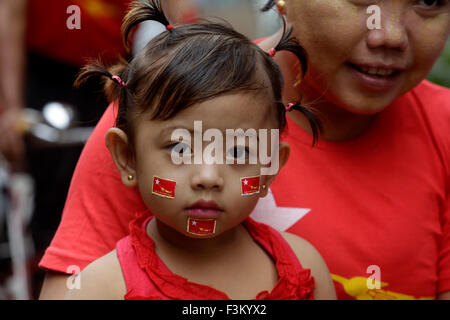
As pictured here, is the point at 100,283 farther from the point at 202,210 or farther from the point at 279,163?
the point at 279,163

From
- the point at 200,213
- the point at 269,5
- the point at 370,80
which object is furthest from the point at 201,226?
the point at 269,5

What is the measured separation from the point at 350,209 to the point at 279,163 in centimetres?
33

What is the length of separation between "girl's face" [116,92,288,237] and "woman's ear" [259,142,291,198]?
97mm

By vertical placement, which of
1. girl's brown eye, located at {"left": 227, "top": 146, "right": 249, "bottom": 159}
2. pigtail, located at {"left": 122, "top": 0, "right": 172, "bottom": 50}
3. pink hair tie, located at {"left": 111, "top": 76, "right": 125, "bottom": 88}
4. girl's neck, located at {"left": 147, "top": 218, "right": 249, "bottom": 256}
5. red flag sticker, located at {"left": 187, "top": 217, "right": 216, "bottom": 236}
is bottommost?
girl's neck, located at {"left": 147, "top": 218, "right": 249, "bottom": 256}

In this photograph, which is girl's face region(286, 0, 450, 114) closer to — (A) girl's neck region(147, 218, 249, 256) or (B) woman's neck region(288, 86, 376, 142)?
(B) woman's neck region(288, 86, 376, 142)

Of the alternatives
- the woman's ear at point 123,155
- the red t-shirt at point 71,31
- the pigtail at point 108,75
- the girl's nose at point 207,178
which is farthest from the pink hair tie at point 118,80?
the red t-shirt at point 71,31

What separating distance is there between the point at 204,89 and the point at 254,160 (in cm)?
25

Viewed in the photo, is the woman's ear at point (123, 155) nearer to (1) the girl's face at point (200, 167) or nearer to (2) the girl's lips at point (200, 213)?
(1) the girl's face at point (200, 167)

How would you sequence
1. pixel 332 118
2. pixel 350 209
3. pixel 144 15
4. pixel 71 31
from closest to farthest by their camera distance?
pixel 144 15 < pixel 350 209 < pixel 332 118 < pixel 71 31

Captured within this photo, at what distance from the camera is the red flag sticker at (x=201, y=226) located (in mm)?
1712

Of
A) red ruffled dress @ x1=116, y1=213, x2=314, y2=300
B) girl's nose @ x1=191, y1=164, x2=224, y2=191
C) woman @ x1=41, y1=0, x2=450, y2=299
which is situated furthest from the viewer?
woman @ x1=41, y1=0, x2=450, y2=299

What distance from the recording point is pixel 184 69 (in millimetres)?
→ 1721

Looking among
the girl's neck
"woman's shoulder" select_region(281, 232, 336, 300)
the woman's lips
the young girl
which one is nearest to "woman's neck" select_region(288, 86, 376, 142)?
the young girl

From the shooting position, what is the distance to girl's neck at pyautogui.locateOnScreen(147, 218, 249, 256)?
1871mm
